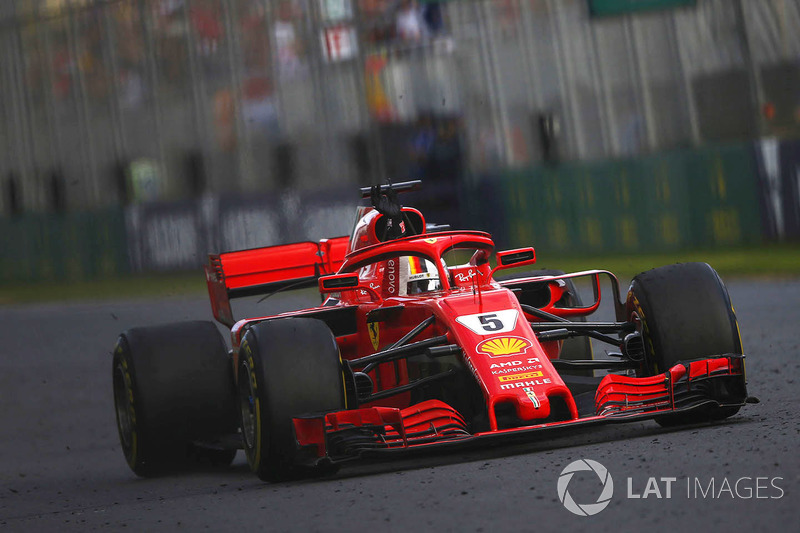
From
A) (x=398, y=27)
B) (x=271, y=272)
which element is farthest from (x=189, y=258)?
(x=271, y=272)

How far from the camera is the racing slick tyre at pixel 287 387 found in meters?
6.17

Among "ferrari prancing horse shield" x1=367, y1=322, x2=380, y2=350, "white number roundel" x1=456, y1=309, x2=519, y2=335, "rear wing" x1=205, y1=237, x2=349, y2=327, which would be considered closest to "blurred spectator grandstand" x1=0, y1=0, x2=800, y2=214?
"rear wing" x1=205, y1=237, x2=349, y2=327

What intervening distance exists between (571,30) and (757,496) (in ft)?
62.8

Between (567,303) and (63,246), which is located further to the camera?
(63,246)

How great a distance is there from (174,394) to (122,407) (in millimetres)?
637

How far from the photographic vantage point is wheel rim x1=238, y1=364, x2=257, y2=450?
21.4ft

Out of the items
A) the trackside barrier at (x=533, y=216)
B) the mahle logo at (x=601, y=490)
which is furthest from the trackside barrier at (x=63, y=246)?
the mahle logo at (x=601, y=490)

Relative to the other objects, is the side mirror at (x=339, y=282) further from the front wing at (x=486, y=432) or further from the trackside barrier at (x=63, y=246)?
the trackside barrier at (x=63, y=246)

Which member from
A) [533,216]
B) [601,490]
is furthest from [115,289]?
[601,490]

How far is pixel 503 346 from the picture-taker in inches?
251

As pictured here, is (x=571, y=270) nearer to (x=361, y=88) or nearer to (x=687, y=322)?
(x=361, y=88)


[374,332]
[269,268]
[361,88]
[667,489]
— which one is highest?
[361,88]

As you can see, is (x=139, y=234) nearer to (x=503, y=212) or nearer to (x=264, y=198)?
(x=264, y=198)

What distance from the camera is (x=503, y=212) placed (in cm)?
2147
